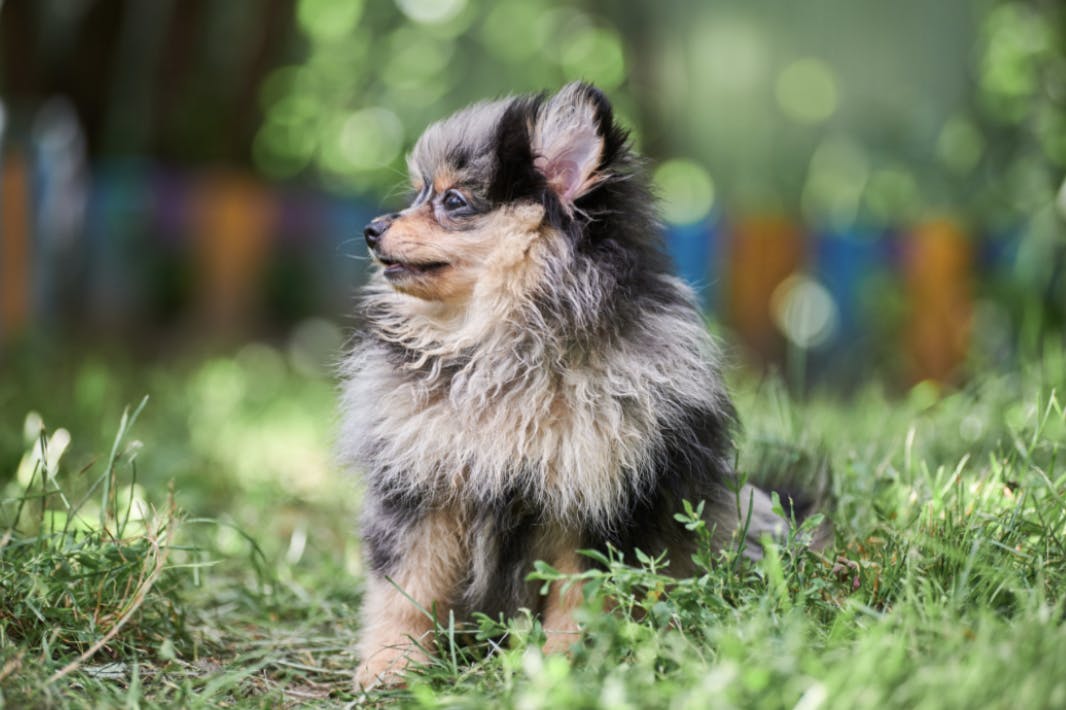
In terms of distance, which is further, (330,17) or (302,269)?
(330,17)

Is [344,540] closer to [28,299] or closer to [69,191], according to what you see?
[28,299]

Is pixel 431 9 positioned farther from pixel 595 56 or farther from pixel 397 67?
pixel 595 56

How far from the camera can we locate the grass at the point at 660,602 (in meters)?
1.88

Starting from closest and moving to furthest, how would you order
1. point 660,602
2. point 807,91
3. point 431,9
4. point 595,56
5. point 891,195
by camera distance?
point 660,602, point 891,195, point 807,91, point 431,9, point 595,56

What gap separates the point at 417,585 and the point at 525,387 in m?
0.55

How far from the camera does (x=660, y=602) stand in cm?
235

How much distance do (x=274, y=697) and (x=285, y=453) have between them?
289 cm

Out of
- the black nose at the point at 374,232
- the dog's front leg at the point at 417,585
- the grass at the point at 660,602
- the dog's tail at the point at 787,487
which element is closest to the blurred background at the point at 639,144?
the grass at the point at 660,602

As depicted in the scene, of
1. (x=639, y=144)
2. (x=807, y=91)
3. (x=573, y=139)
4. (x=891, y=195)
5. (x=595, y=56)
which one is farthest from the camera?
(x=595, y=56)

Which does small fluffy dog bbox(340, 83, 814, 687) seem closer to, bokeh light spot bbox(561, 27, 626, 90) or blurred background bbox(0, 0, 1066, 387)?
blurred background bbox(0, 0, 1066, 387)

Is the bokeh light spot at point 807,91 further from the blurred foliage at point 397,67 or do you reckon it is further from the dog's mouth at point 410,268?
the dog's mouth at point 410,268

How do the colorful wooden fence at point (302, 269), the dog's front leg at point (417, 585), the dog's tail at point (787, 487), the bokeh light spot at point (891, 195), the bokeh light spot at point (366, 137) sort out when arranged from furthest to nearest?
the bokeh light spot at point (366, 137)
the bokeh light spot at point (891, 195)
the colorful wooden fence at point (302, 269)
the dog's tail at point (787, 487)
the dog's front leg at point (417, 585)

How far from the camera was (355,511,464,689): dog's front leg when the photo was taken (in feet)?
8.79

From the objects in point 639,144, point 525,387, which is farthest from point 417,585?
point 639,144
